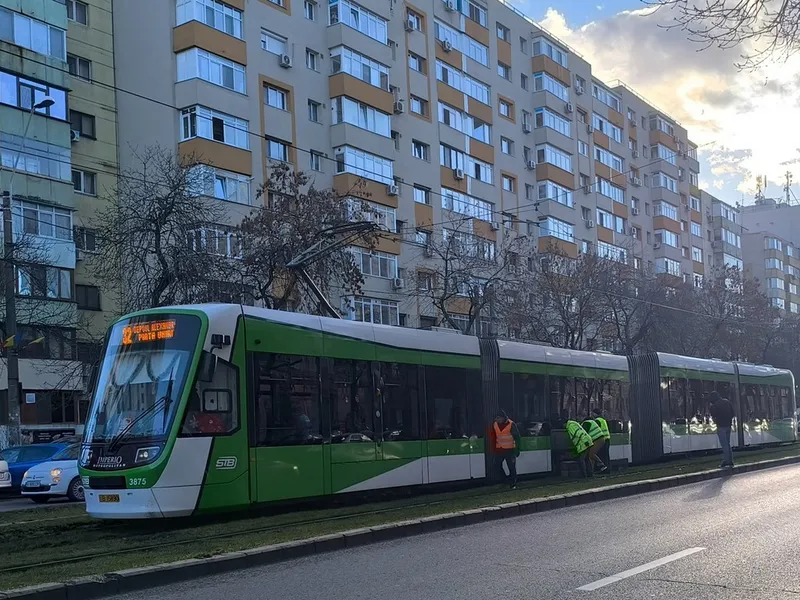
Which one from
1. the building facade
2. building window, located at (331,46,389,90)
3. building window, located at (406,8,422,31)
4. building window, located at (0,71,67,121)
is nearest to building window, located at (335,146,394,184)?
building window, located at (331,46,389,90)

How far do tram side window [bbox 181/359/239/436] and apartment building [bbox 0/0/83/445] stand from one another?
20.7 metres

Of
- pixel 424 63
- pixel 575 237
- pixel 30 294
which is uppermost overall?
pixel 424 63

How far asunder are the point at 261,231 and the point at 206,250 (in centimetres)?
188

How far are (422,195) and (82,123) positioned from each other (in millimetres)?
17970

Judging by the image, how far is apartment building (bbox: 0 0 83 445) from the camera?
34.6 m

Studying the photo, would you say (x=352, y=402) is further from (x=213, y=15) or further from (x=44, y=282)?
(x=213, y=15)

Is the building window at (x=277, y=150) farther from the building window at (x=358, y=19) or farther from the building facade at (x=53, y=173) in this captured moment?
the building window at (x=358, y=19)

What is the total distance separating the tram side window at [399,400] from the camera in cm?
1808

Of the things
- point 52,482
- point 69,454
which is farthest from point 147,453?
point 69,454

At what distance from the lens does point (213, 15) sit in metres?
39.5

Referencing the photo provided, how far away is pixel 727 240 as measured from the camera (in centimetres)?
9944

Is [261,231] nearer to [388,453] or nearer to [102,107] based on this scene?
[388,453]

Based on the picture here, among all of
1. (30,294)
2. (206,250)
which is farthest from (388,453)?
(30,294)

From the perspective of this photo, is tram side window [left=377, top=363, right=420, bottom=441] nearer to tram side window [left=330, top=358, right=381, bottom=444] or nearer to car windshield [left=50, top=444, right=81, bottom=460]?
tram side window [left=330, top=358, right=381, bottom=444]
